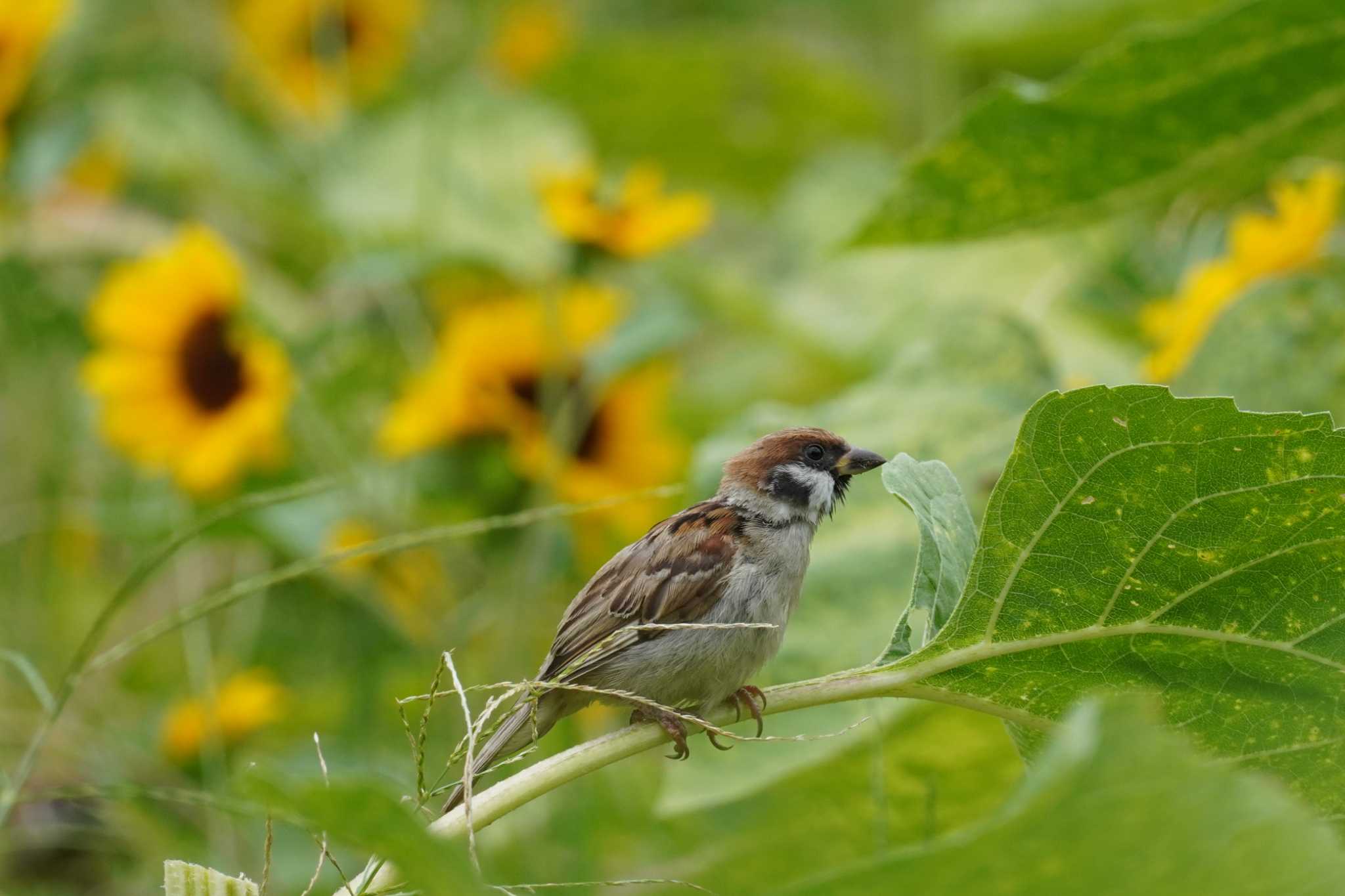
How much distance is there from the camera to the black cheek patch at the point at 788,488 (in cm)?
137

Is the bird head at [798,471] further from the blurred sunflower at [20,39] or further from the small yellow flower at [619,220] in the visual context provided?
the blurred sunflower at [20,39]

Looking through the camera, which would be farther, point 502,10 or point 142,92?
point 502,10

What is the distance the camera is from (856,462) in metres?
1.39

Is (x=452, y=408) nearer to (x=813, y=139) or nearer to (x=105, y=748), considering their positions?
(x=105, y=748)

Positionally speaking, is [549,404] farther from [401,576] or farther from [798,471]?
[798,471]

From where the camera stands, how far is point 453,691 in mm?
869

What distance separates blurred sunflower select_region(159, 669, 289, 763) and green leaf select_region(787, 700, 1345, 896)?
5.33 ft

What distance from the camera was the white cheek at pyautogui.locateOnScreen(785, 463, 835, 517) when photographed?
1.38 metres

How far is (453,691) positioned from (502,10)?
2.92m

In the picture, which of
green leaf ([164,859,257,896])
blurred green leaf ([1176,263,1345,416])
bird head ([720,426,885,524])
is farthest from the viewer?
blurred green leaf ([1176,263,1345,416])

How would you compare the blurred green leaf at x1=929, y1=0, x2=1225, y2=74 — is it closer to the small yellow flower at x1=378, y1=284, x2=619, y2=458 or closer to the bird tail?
the small yellow flower at x1=378, y1=284, x2=619, y2=458

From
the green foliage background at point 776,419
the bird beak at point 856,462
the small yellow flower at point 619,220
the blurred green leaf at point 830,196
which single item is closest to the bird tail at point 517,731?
the green foliage background at point 776,419

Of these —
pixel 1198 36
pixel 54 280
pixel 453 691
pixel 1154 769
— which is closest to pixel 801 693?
pixel 453 691

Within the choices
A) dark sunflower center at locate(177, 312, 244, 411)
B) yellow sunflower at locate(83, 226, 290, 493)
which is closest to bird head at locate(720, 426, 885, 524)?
yellow sunflower at locate(83, 226, 290, 493)
